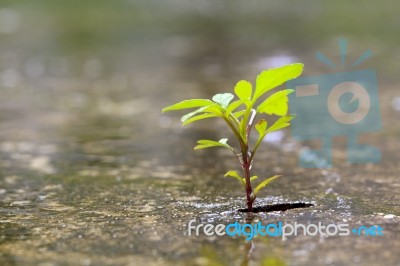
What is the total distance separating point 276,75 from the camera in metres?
1.28

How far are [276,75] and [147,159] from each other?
911 millimetres

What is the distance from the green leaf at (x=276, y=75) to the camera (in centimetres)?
127

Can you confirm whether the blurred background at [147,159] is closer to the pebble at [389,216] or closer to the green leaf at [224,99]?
the pebble at [389,216]

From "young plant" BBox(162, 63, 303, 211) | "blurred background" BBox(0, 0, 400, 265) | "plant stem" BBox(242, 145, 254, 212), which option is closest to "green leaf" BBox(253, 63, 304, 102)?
"young plant" BBox(162, 63, 303, 211)

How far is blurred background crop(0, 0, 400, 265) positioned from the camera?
117 cm

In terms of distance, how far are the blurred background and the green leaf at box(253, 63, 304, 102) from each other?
0.93ft

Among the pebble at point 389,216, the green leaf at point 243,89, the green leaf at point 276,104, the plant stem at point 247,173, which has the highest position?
the green leaf at point 243,89

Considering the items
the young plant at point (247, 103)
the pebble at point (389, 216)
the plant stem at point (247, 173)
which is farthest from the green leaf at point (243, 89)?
the pebble at point (389, 216)

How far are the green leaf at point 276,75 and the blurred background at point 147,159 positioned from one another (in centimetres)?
28

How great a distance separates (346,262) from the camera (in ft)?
3.52

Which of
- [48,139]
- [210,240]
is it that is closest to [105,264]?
[210,240]

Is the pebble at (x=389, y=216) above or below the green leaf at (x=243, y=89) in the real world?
below

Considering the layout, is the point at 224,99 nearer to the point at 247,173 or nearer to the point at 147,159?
the point at 247,173

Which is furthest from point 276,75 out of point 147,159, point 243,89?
point 147,159
